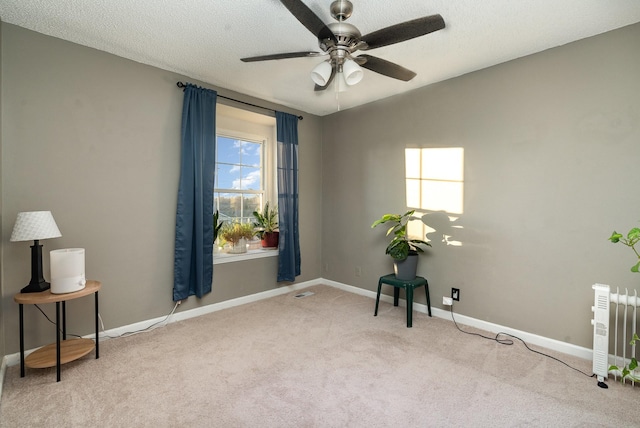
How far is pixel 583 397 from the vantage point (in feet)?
6.24

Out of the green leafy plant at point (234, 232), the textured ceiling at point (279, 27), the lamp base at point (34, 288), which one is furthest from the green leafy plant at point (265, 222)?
the lamp base at point (34, 288)

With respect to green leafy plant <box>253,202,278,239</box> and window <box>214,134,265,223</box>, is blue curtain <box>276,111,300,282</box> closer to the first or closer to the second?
green leafy plant <box>253,202,278,239</box>

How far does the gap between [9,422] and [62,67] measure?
8.10 feet

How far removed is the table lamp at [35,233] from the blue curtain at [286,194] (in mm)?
2295

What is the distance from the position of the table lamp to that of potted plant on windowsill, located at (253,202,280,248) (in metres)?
2.17

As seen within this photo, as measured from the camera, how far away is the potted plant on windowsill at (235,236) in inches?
147

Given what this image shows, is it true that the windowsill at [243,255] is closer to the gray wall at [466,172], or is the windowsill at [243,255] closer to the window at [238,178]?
the gray wall at [466,172]

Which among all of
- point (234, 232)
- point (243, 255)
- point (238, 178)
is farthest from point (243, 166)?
point (243, 255)

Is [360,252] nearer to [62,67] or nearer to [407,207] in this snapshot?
[407,207]

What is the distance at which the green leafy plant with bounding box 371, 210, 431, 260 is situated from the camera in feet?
10.2

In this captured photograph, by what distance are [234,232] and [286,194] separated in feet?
2.70

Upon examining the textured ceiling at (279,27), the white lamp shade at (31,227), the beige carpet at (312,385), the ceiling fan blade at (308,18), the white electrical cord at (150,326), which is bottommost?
the beige carpet at (312,385)

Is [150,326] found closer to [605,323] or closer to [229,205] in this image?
[229,205]

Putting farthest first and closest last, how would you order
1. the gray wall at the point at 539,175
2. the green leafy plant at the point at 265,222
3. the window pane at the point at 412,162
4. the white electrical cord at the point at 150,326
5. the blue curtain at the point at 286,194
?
the green leafy plant at the point at 265,222, the blue curtain at the point at 286,194, the window pane at the point at 412,162, the white electrical cord at the point at 150,326, the gray wall at the point at 539,175
